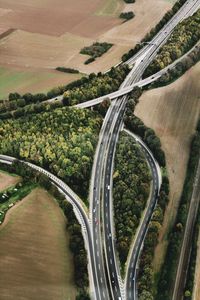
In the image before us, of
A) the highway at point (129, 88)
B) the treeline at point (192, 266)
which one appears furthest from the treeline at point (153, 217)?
the highway at point (129, 88)

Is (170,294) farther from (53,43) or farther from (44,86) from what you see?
(53,43)

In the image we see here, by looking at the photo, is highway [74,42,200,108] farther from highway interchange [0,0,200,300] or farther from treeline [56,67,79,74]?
treeline [56,67,79,74]

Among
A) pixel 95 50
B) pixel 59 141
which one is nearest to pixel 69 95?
pixel 59 141

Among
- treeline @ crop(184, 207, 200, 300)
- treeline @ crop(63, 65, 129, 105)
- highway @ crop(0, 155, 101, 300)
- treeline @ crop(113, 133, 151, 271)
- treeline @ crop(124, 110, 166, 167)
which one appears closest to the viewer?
treeline @ crop(184, 207, 200, 300)

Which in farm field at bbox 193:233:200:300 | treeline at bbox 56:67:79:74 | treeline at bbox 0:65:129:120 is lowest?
farm field at bbox 193:233:200:300

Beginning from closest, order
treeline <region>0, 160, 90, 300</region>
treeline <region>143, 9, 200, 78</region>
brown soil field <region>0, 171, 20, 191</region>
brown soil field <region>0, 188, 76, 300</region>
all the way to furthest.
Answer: brown soil field <region>0, 188, 76, 300</region> < treeline <region>0, 160, 90, 300</region> < brown soil field <region>0, 171, 20, 191</region> < treeline <region>143, 9, 200, 78</region>

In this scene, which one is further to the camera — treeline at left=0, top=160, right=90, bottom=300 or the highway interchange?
the highway interchange

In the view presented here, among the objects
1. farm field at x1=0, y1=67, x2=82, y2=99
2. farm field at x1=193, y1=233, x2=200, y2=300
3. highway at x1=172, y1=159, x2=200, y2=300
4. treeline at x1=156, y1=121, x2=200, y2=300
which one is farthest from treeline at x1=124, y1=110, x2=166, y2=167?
farm field at x1=193, y1=233, x2=200, y2=300
